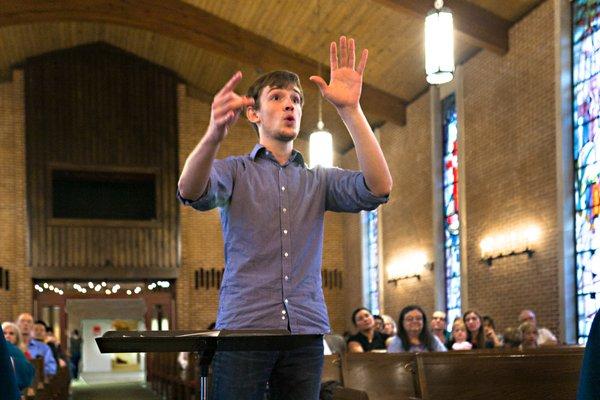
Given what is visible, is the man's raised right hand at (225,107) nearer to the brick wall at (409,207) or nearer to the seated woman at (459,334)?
the seated woman at (459,334)

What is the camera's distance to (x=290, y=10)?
42.7 feet

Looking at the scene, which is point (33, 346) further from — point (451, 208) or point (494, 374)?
point (494, 374)

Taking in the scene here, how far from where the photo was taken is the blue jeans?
194 centimetres

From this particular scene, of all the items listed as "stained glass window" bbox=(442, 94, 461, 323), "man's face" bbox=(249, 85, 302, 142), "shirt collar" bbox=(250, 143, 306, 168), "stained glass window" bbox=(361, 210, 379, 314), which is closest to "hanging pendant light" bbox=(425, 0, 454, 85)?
"shirt collar" bbox=(250, 143, 306, 168)

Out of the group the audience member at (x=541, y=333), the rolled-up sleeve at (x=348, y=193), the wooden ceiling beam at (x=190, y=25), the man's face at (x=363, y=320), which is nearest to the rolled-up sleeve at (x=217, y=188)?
the rolled-up sleeve at (x=348, y=193)

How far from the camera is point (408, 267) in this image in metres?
15.3

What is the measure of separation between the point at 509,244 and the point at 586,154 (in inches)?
78.3

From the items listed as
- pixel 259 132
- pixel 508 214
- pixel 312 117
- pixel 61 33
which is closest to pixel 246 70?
pixel 312 117

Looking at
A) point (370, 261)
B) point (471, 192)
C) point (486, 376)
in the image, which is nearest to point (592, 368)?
point (486, 376)

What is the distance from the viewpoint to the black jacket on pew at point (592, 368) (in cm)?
139

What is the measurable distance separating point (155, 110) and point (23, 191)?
3.24m

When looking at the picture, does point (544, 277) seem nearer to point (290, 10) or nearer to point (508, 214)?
point (508, 214)

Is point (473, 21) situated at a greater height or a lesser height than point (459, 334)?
greater

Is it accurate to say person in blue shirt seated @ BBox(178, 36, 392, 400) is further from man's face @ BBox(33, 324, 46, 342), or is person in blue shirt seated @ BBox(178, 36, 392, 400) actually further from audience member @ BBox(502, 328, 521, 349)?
man's face @ BBox(33, 324, 46, 342)
